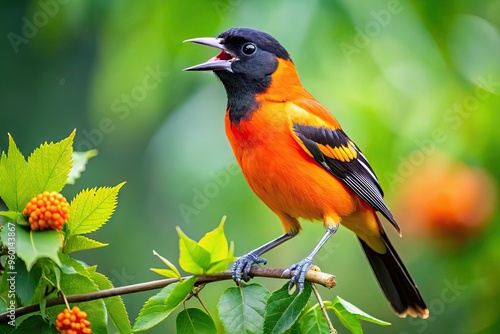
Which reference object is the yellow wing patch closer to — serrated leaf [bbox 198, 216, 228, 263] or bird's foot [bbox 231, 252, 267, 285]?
bird's foot [bbox 231, 252, 267, 285]

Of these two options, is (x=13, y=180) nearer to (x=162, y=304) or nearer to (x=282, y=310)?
(x=162, y=304)

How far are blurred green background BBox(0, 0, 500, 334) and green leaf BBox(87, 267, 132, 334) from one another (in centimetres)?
270

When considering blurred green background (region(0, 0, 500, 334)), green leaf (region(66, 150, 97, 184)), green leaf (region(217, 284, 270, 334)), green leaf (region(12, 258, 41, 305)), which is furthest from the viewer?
blurred green background (region(0, 0, 500, 334))

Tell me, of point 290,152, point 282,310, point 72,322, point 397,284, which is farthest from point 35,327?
point 397,284

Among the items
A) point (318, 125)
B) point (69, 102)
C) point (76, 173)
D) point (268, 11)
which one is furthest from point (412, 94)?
point (69, 102)

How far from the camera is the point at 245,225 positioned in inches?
218

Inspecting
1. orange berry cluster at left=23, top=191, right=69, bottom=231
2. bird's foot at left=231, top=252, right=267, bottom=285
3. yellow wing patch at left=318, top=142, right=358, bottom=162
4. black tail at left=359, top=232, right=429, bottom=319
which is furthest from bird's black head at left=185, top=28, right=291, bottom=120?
orange berry cluster at left=23, top=191, right=69, bottom=231

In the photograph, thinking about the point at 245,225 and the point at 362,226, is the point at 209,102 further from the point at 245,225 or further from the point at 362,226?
the point at 362,226

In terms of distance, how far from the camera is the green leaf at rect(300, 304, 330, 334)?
2395mm

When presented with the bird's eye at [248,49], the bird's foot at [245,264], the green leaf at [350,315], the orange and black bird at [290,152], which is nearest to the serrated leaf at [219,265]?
the green leaf at [350,315]

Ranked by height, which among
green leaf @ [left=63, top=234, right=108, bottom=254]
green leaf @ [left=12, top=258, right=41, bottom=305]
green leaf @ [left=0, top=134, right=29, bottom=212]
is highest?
green leaf @ [left=0, top=134, right=29, bottom=212]

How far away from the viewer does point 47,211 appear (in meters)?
2.14

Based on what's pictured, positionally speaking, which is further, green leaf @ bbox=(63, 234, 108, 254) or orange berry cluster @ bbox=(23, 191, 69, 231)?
green leaf @ bbox=(63, 234, 108, 254)

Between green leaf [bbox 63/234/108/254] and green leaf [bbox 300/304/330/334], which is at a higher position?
green leaf [bbox 63/234/108/254]
